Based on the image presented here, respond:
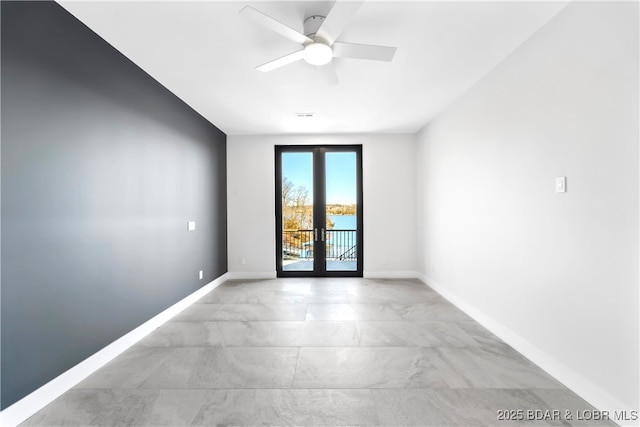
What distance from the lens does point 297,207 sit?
5340mm

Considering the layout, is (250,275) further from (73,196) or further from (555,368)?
(555,368)

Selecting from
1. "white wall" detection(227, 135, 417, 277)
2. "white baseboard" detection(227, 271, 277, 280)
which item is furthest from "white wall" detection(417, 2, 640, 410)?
"white baseboard" detection(227, 271, 277, 280)

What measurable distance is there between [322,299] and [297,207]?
6.48 ft

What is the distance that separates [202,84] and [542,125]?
10.6 ft

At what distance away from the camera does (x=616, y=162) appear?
64.1 inches

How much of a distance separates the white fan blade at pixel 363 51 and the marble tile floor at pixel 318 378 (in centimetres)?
242

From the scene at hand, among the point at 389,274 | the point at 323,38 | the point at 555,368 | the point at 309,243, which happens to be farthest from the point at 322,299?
the point at 323,38

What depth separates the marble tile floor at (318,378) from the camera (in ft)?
5.51

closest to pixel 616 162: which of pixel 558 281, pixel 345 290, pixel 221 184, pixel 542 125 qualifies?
pixel 542 125

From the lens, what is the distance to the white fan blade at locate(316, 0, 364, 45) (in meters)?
1.69

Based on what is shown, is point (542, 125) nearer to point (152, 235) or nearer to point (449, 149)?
point (449, 149)

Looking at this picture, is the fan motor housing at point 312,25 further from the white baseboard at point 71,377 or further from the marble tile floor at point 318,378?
the white baseboard at point 71,377

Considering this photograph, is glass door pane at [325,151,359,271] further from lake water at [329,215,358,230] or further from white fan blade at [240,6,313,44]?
white fan blade at [240,6,313,44]

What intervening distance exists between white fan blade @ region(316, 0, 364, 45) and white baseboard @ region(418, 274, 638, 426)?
8.99 ft
